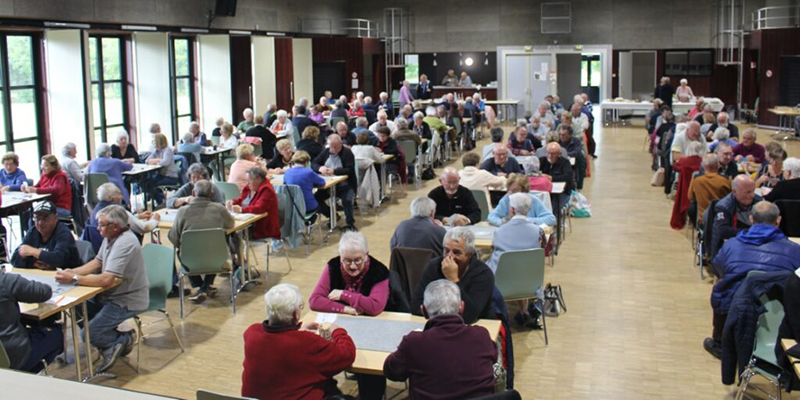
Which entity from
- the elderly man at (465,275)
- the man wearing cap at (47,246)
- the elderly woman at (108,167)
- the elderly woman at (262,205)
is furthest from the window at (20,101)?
the elderly man at (465,275)

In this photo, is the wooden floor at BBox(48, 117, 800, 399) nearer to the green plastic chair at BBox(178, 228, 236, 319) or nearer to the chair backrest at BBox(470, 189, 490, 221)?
the green plastic chair at BBox(178, 228, 236, 319)

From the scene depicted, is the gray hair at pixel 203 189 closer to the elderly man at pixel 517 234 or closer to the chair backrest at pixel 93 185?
the elderly man at pixel 517 234

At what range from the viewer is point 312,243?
9.90m

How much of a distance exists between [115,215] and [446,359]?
120 inches

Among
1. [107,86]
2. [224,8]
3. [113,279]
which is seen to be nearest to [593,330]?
[113,279]

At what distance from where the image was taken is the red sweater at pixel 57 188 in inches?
358

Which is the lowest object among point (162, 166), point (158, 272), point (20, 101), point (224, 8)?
point (158, 272)

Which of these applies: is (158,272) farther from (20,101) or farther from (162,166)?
(20,101)

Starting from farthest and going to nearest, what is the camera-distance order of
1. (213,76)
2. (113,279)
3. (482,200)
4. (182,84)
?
(213,76)
(182,84)
(482,200)
(113,279)

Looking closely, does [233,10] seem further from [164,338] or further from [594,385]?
[594,385]

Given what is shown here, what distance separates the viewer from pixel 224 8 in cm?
1806

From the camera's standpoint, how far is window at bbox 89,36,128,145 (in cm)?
1452

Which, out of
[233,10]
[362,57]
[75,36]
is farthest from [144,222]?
[362,57]

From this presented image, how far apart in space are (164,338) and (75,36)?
27.6 feet
